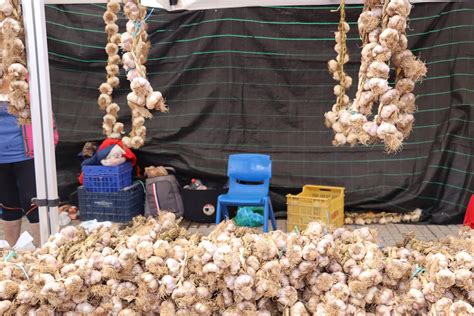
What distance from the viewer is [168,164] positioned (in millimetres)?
5086

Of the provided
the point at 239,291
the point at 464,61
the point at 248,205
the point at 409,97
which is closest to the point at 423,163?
the point at 464,61

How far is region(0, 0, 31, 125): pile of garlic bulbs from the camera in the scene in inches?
86.0

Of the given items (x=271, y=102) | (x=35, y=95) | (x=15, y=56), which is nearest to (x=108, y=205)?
(x=271, y=102)

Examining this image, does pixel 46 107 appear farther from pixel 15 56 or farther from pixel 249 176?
pixel 249 176

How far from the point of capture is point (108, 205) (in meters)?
4.65

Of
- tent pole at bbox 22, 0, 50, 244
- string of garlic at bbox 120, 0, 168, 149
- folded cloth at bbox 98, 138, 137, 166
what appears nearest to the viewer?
tent pole at bbox 22, 0, 50, 244

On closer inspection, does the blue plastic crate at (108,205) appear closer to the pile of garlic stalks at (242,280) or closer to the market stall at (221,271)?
the market stall at (221,271)

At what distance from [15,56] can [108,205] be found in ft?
8.59

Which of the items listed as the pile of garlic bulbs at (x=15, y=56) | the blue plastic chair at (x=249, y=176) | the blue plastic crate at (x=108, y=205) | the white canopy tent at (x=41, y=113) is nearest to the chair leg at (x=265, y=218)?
the blue plastic chair at (x=249, y=176)

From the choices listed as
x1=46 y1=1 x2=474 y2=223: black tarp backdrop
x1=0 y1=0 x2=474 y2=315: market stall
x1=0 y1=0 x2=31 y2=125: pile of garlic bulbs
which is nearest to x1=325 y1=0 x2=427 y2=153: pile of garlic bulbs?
x1=0 y1=0 x2=474 y2=315: market stall

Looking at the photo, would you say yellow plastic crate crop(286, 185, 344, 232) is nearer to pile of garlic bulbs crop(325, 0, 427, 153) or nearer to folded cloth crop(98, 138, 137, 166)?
pile of garlic bulbs crop(325, 0, 427, 153)

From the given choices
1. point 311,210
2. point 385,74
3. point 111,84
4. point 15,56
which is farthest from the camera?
point 111,84

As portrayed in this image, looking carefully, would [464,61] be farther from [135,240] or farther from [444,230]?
[135,240]

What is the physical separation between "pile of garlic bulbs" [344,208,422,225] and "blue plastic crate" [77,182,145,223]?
87.0 inches
